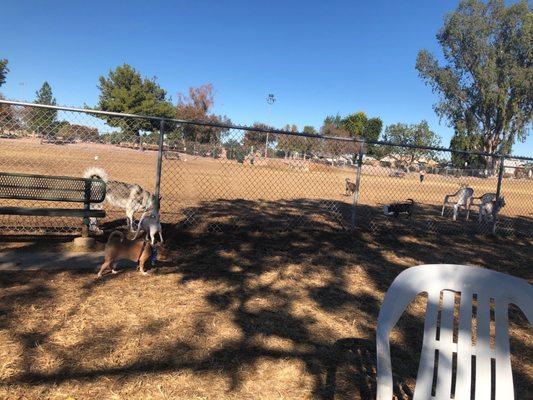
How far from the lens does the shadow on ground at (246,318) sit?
273cm

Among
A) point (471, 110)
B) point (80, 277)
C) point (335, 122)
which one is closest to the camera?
point (80, 277)

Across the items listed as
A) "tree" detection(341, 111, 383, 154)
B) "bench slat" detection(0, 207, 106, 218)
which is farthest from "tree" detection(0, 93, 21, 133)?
"tree" detection(341, 111, 383, 154)

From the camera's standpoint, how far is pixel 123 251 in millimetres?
4312

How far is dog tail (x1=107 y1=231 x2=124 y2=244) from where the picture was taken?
14.0ft

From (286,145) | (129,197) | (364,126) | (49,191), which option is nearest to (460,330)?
(49,191)

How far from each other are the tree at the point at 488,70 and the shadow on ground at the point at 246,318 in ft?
119

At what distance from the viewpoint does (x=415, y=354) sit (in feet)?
10.7

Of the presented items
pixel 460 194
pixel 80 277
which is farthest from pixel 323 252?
pixel 460 194

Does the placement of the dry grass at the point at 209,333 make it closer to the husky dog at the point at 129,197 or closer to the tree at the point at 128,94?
the husky dog at the point at 129,197

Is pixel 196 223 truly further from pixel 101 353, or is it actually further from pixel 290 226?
pixel 101 353

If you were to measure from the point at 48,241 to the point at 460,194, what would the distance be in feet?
31.9

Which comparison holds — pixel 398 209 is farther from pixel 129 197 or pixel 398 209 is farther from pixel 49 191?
pixel 49 191

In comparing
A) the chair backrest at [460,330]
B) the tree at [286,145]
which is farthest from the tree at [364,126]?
the chair backrest at [460,330]

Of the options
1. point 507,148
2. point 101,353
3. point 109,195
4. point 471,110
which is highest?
point 471,110
